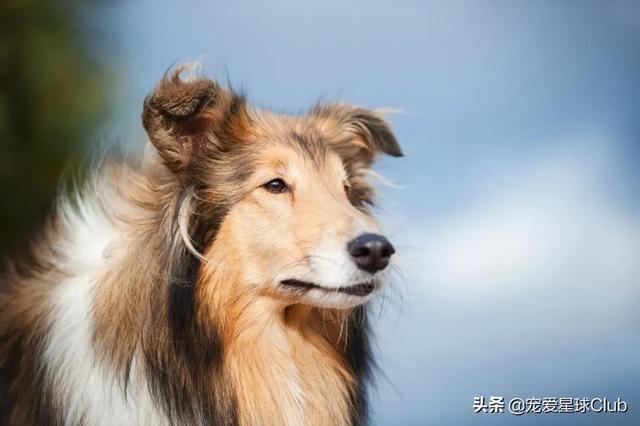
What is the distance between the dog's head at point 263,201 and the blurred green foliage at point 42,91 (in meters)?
0.65

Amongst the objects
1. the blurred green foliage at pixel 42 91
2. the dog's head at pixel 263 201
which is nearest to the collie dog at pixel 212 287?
the dog's head at pixel 263 201

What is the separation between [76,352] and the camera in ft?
7.68

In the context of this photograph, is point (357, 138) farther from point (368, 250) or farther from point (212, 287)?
point (212, 287)

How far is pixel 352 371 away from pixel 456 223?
700 mm

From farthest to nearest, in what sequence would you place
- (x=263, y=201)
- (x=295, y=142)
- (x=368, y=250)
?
(x=295, y=142), (x=263, y=201), (x=368, y=250)

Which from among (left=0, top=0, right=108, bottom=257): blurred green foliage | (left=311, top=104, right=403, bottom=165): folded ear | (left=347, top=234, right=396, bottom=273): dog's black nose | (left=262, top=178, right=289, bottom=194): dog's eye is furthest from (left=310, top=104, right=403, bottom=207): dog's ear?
(left=0, top=0, right=108, bottom=257): blurred green foliage

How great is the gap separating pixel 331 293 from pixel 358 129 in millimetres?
685

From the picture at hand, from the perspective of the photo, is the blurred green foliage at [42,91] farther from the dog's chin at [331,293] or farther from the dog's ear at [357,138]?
the dog's chin at [331,293]

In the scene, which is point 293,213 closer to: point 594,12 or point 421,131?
point 421,131

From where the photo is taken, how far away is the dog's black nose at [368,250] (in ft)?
6.87

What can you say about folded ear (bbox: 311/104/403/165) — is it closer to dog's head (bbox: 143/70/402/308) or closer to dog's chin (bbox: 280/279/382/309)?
dog's head (bbox: 143/70/402/308)

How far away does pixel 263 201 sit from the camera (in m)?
2.24

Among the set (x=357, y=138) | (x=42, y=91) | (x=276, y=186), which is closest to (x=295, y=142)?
(x=276, y=186)

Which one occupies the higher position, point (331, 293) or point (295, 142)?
point (295, 142)
